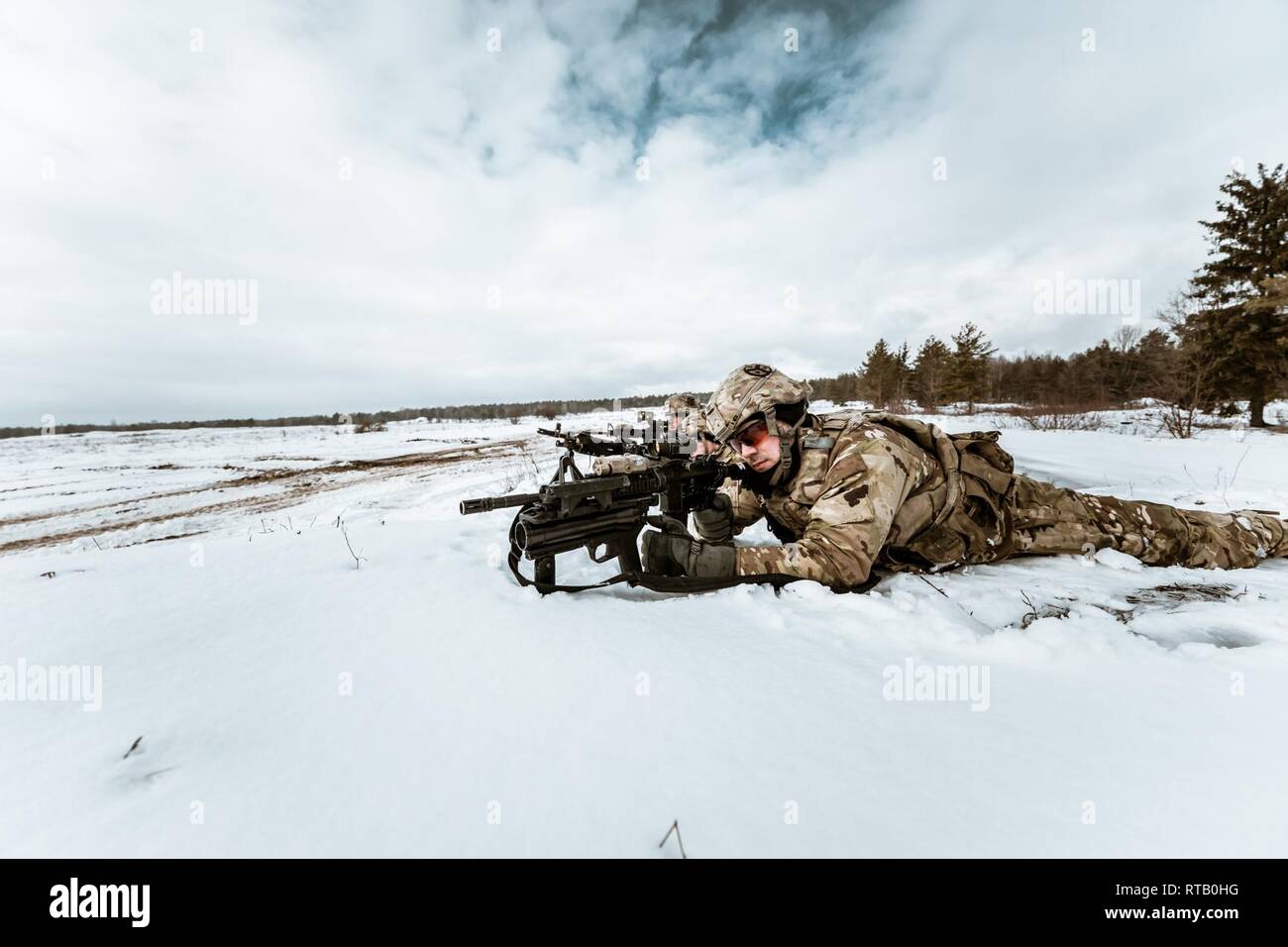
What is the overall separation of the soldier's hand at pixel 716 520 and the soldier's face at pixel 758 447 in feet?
1.13

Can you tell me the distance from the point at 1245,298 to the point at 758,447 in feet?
98.9

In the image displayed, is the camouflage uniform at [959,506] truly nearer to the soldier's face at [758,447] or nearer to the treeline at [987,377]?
the soldier's face at [758,447]

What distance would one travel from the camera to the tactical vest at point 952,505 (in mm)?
3051

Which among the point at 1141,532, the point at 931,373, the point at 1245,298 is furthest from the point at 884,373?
the point at 1141,532

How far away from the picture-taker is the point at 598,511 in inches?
100

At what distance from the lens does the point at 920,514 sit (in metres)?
3.01

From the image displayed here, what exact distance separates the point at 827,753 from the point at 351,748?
1.27 metres

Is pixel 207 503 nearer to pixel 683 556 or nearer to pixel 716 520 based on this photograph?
pixel 716 520

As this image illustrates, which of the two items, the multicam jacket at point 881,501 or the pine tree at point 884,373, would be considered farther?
the pine tree at point 884,373

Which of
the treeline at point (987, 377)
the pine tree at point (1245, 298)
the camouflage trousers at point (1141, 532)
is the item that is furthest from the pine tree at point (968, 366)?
the camouflage trousers at point (1141, 532)

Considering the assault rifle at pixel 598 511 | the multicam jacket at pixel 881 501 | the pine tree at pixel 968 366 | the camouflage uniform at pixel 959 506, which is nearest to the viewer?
the assault rifle at pixel 598 511

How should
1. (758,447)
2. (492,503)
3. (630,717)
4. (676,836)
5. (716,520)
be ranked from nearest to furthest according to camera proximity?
(676,836), (630,717), (492,503), (758,447), (716,520)
